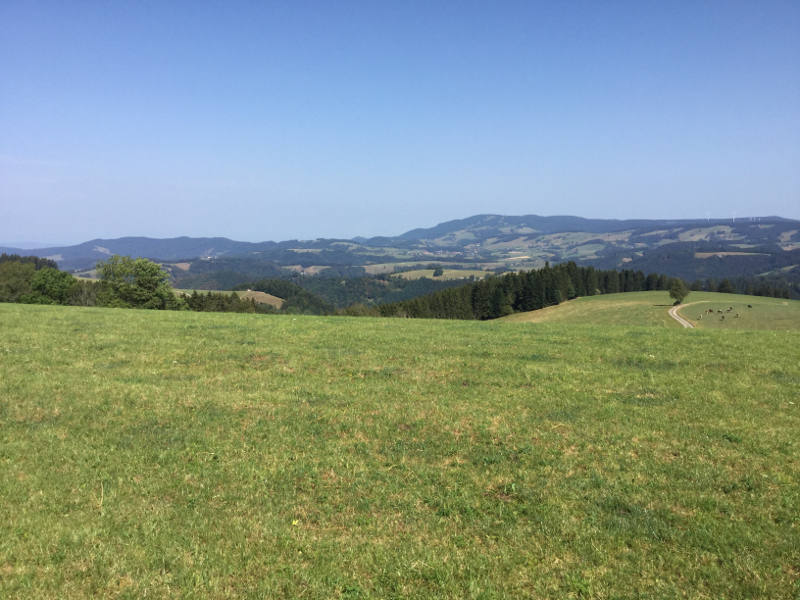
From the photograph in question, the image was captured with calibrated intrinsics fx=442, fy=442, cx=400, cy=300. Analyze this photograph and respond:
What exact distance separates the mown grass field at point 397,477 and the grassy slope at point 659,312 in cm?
6161

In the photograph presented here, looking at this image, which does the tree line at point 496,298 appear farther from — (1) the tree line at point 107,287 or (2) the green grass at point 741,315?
(1) the tree line at point 107,287

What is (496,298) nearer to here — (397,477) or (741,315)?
(741,315)

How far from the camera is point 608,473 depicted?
Result: 9766 mm

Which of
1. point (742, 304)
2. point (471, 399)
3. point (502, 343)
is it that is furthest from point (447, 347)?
point (742, 304)

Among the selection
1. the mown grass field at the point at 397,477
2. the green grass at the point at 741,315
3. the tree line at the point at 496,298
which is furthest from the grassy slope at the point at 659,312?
the mown grass field at the point at 397,477

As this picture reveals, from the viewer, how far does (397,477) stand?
962cm

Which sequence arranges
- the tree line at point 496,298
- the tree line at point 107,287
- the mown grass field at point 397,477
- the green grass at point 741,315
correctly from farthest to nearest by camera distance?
the tree line at point 496,298
the green grass at point 741,315
the tree line at point 107,287
the mown grass field at point 397,477

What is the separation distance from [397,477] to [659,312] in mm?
107051

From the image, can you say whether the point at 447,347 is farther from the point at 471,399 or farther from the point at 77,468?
the point at 77,468

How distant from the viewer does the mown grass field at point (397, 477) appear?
6820 millimetres

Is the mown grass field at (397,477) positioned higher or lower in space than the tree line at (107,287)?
lower

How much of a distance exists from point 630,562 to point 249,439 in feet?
28.4

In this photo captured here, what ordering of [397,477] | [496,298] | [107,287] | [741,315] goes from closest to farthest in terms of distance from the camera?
1. [397,477]
2. [107,287]
3. [741,315]
4. [496,298]

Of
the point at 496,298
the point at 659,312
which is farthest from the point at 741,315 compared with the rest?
the point at 496,298
